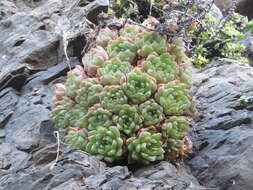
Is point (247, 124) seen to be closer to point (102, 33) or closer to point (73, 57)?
point (102, 33)

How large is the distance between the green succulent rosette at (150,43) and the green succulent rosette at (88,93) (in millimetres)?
481


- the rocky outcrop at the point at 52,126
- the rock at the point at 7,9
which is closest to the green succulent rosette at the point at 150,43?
the rocky outcrop at the point at 52,126

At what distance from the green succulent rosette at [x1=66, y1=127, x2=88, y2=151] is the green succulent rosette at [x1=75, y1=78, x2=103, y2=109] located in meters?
0.24

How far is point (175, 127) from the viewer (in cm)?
301

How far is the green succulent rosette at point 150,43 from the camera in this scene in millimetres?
3330

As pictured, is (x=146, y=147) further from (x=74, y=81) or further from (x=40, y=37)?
(x=40, y=37)

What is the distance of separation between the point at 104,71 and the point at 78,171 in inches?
38.8

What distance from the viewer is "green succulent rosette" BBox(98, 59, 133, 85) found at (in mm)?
3182

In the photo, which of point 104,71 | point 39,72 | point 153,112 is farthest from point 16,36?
point 153,112

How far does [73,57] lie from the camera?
473 centimetres

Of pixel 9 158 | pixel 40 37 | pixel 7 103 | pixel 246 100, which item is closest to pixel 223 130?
pixel 246 100

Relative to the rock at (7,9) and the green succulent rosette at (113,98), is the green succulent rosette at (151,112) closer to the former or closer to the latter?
the green succulent rosette at (113,98)

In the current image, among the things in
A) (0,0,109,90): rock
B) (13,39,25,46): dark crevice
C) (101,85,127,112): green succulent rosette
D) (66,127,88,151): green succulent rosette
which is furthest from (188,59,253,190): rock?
(13,39,25,46): dark crevice

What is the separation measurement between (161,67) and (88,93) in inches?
24.8
